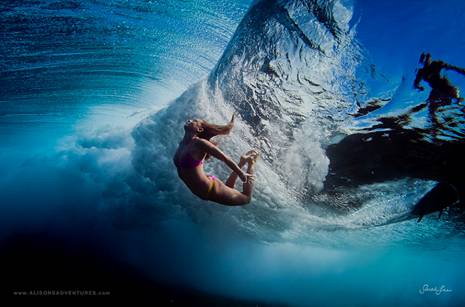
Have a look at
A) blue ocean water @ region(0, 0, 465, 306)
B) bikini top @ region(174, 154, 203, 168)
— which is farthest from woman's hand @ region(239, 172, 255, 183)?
blue ocean water @ region(0, 0, 465, 306)

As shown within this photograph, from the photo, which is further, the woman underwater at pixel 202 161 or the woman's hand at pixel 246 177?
the woman's hand at pixel 246 177

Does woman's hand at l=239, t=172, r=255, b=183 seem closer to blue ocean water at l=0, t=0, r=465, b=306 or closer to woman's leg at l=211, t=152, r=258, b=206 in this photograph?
woman's leg at l=211, t=152, r=258, b=206

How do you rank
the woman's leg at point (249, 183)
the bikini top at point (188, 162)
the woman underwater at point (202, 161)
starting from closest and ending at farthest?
the woman underwater at point (202, 161), the bikini top at point (188, 162), the woman's leg at point (249, 183)

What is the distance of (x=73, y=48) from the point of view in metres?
8.16

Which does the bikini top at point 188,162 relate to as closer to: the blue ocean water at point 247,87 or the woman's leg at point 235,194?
the woman's leg at point 235,194

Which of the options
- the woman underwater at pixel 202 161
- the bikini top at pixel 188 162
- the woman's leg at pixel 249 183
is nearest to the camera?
the woman underwater at pixel 202 161

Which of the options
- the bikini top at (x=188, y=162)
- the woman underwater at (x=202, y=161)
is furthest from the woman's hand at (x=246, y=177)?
the bikini top at (x=188, y=162)

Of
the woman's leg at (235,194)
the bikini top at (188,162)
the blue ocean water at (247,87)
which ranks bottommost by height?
the woman's leg at (235,194)

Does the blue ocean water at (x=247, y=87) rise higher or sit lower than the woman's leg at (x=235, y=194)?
higher

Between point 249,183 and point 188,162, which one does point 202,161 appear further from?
point 249,183

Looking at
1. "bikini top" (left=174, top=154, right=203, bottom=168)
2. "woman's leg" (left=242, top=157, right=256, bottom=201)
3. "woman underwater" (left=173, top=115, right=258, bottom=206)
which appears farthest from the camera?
"woman's leg" (left=242, top=157, right=256, bottom=201)

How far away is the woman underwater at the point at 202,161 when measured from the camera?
3.56 metres

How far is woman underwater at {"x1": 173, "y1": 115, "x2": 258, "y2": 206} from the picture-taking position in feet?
11.7

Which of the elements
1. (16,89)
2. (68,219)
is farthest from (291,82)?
(68,219)
